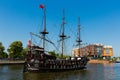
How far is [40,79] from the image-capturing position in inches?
1876

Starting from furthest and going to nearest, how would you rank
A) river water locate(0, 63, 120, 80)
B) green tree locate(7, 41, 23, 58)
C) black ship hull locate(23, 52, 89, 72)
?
green tree locate(7, 41, 23, 58)
black ship hull locate(23, 52, 89, 72)
river water locate(0, 63, 120, 80)

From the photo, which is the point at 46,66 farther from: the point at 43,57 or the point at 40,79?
the point at 40,79

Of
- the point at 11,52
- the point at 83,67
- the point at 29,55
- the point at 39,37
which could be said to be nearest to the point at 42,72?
the point at 29,55

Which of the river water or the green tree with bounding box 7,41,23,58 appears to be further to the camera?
the green tree with bounding box 7,41,23,58

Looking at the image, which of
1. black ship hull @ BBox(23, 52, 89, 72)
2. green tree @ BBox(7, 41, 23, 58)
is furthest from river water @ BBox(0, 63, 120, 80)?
green tree @ BBox(7, 41, 23, 58)

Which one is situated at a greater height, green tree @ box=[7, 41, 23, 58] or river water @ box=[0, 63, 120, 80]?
green tree @ box=[7, 41, 23, 58]

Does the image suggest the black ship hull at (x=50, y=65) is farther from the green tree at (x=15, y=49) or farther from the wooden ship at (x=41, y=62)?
the green tree at (x=15, y=49)

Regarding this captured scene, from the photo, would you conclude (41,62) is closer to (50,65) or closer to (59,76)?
(50,65)

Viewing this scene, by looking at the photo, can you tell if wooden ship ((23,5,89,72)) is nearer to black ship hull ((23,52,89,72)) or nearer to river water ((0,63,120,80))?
black ship hull ((23,52,89,72))

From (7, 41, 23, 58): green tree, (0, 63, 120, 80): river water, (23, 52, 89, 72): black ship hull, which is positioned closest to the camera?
(0, 63, 120, 80): river water

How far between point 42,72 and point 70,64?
1639cm

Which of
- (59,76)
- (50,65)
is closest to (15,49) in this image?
(50,65)

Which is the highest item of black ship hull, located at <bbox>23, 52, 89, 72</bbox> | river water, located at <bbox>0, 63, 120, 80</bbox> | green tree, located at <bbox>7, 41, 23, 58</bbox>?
green tree, located at <bbox>7, 41, 23, 58</bbox>

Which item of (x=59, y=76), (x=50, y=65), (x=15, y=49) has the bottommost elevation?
(x=59, y=76)
